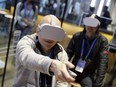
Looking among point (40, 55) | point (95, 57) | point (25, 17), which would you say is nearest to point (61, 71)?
point (40, 55)

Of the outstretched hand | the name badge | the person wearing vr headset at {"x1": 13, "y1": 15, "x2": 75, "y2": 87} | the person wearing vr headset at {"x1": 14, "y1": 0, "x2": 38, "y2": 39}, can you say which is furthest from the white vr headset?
the person wearing vr headset at {"x1": 14, "y1": 0, "x2": 38, "y2": 39}

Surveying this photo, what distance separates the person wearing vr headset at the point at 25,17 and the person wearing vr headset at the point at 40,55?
221cm

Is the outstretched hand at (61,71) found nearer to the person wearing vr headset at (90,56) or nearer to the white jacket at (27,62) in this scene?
the white jacket at (27,62)

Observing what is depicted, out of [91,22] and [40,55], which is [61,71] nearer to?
[40,55]

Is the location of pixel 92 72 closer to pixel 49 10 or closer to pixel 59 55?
pixel 59 55

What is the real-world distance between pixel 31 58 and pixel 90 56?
5.84 feet

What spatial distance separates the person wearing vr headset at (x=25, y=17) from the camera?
132 inches

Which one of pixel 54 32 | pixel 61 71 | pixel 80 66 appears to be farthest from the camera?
pixel 80 66

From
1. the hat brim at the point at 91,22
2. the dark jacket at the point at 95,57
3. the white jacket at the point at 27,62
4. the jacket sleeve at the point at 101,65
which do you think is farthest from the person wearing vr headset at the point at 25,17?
the white jacket at the point at 27,62

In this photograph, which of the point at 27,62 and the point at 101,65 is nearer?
the point at 27,62

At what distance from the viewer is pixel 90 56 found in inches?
103

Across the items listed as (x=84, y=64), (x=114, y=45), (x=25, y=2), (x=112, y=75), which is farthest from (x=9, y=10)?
(x=112, y=75)

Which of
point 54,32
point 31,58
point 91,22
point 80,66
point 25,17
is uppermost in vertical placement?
point 54,32

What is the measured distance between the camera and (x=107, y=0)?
14.3ft
